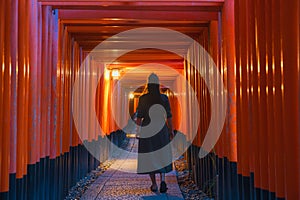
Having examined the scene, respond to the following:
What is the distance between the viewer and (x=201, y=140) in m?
6.51

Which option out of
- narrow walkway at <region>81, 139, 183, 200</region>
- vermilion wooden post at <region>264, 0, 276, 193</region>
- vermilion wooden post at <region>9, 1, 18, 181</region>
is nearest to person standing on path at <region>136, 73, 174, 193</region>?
narrow walkway at <region>81, 139, 183, 200</region>

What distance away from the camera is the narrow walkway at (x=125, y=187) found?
6.44 metres

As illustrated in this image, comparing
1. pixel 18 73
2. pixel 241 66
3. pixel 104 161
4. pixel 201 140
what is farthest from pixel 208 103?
pixel 104 161

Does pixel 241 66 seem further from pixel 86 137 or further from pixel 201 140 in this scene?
pixel 86 137

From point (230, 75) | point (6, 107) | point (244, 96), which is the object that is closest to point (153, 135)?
point (230, 75)

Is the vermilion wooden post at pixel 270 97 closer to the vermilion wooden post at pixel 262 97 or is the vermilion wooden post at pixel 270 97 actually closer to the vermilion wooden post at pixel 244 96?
the vermilion wooden post at pixel 262 97

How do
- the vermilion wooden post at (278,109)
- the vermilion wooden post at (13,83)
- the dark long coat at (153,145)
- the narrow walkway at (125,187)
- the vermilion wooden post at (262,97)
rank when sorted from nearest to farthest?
the vermilion wooden post at (278,109), the vermilion wooden post at (262,97), the vermilion wooden post at (13,83), the narrow walkway at (125,187), the dark long coat at (153,145)

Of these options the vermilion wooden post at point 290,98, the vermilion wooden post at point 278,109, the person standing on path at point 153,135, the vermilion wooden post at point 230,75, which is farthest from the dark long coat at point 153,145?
the vermilion wooden post at point 290,98

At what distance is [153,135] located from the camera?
6.73 meters

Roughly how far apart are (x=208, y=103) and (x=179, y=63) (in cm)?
516

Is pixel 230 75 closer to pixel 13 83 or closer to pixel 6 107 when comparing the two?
pixel 13 83

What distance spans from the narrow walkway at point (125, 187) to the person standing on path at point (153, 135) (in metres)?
0.29

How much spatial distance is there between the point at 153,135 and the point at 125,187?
1.36 metres

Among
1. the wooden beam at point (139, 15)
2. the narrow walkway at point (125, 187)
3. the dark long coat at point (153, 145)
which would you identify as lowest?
the narrow walkway at point (125, 187)
